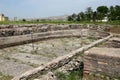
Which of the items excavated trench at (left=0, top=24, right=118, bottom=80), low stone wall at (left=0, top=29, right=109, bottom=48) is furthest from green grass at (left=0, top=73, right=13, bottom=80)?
low stone wall at (left=0, top=29, right=109, bottom=48)

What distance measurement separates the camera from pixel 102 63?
5941 millimetres

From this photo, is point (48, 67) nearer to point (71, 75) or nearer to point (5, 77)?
point (71, 75)

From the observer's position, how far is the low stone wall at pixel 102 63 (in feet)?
19.0

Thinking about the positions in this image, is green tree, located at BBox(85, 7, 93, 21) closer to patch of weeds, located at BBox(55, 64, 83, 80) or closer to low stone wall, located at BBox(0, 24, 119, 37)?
low stone wall, located at BBox(0, 24, 119, 37)

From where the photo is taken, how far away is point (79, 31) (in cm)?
1752

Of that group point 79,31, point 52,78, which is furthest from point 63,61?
point 79,31

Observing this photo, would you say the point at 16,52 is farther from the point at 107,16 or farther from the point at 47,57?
the point at 107,16

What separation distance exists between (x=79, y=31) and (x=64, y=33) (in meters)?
1.64

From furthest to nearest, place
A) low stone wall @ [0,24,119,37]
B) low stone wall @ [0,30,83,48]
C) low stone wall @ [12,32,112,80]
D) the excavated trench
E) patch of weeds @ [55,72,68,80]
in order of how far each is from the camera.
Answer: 1. low stone wall @ [0,24,119,37]
2. low stone wall @ [0,30,83,48]
3. the excavated trench
4. patch of weeds @ [55,72,68,80]
5. low stone wall @ [12,32,112,80]

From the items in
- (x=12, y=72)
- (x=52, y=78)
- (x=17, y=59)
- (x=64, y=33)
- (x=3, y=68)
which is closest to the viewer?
(x=52, y=78)

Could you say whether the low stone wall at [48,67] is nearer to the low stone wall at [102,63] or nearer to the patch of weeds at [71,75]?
the patch of weeds at [71,75]

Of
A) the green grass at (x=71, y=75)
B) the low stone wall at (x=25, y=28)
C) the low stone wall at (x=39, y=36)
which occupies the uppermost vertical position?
the low stone wall at (x=25, y=28)

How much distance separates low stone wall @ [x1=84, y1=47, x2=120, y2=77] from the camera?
5793 millimetres

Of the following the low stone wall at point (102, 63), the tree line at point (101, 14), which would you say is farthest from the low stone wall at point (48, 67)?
the tree line at point (101, 14)
